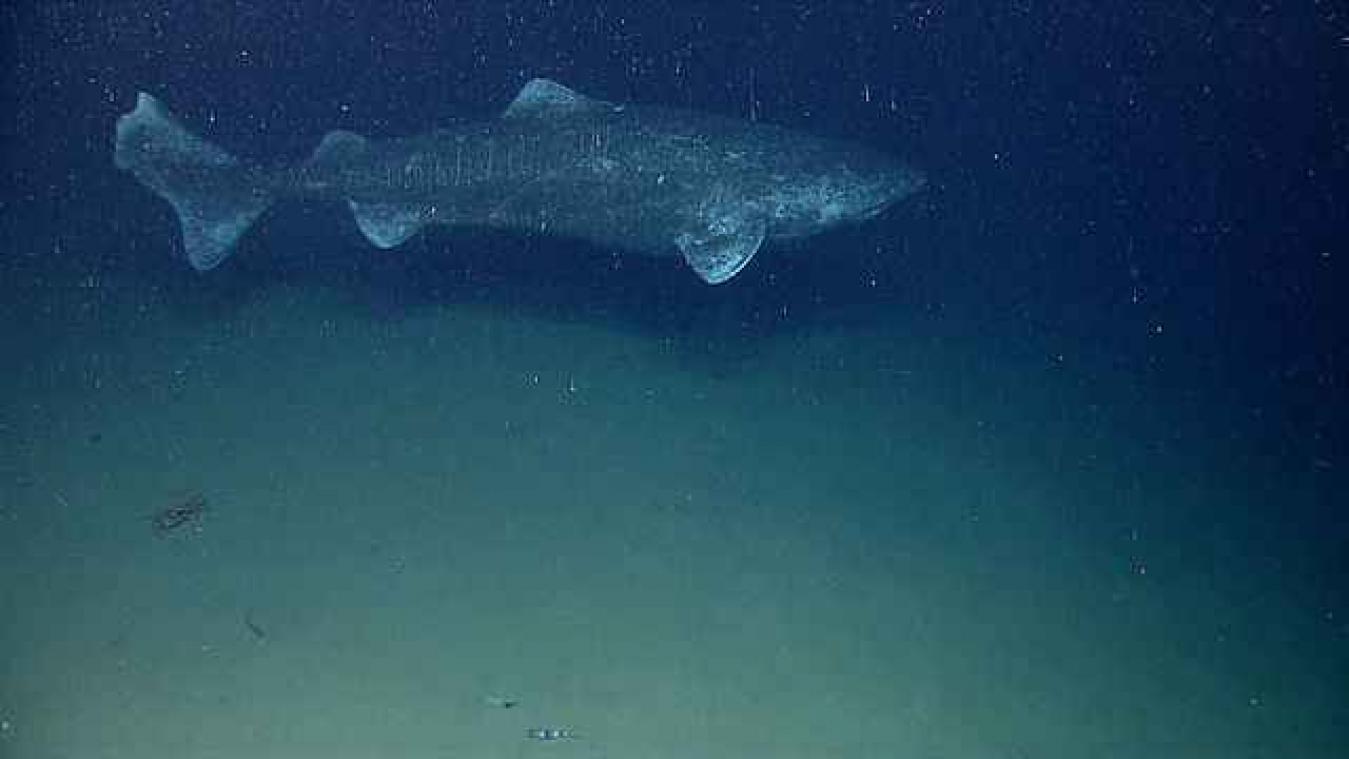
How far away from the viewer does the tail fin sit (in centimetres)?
902

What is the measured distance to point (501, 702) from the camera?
238 inches

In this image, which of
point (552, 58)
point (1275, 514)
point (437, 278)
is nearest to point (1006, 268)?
point (1275, 514)

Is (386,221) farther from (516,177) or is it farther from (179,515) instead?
(179,515)

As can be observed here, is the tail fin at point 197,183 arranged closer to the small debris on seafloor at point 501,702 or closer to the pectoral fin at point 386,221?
the pectoral fin at point 386,221

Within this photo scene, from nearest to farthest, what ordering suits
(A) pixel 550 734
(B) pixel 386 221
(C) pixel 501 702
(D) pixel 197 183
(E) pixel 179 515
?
1. (A) pixel 550 734
2. (C) pixel 501 702
3. (E) pixel 179 515
4. (B) pixel 386 221
5. (D) pixel 197 183

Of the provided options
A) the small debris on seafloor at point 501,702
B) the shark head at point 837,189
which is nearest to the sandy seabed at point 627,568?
the small debris on seafloor at point 501,702

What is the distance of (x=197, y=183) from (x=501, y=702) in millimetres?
5869

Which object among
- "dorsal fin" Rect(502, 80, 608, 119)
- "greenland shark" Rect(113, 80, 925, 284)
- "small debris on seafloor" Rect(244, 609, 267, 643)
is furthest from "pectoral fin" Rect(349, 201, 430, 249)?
"small debris on seafloor" Rect(244, 609, 267, 643)

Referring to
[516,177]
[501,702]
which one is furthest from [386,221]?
[501,702]

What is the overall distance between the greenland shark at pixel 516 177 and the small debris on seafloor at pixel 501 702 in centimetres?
430

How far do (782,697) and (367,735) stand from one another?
251 cm

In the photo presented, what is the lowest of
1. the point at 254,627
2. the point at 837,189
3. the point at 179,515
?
the point at 254,627

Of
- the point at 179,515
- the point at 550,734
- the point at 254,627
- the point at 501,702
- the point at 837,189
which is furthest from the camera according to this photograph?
the point at 837,189

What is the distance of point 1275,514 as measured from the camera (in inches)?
344
